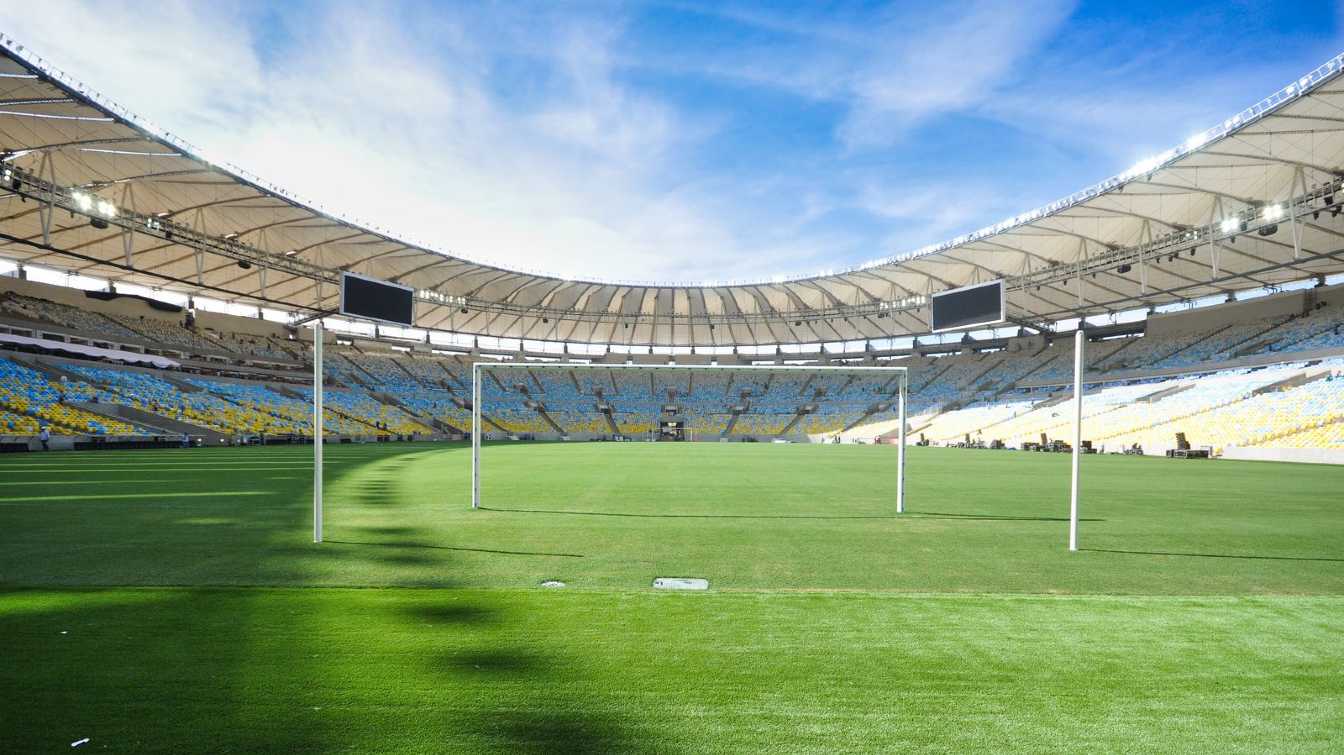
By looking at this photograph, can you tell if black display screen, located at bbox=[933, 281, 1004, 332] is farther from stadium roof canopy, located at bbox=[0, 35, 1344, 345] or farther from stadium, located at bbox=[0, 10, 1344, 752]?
stadium roof canopy, located at bbox=[0, 35, 1344, 345]

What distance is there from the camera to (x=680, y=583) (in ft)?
16.8

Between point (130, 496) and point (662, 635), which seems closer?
point (662, 635)

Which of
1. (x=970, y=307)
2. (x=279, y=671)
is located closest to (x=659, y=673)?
(x=279, y=671)

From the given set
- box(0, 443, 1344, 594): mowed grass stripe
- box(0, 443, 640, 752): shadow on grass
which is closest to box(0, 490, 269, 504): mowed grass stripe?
box(0, 443, 1344, 594): mowed grass stripe

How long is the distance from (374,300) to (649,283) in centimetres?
2809

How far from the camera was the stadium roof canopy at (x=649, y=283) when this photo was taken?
19844 mm

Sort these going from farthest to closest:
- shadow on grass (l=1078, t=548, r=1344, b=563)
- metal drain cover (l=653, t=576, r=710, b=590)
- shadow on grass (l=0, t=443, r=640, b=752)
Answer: shadow on grass (l=1078, t=548, r=1344, b=563) → metal drain cover (l=653, t=576, r=710, b=590) → shadow on grass (l=0, t=443, r=640, b=752)

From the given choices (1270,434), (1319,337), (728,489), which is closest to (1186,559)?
(728,489)

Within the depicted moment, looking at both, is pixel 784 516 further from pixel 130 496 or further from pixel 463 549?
pixel 130 496

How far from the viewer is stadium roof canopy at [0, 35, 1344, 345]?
19844 millimetres

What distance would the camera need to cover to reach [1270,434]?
2623cm

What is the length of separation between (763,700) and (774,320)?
54.9 metres

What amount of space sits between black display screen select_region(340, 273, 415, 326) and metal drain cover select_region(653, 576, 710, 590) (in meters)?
20.8

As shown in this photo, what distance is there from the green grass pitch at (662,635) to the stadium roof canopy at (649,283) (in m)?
18.4
